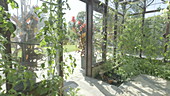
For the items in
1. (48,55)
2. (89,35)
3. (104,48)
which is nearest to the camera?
(48,55)

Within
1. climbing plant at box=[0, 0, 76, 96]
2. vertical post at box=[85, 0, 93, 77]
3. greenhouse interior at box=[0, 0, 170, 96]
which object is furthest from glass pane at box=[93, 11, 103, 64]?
climbing plant at box=[0, 0, 76, 96]

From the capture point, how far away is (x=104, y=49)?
2930mm

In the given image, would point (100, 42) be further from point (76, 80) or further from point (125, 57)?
point (76, 80)

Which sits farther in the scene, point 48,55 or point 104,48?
point 104,48

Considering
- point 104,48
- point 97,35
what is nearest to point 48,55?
point 97,35

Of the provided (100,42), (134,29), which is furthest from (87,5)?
(134,29)

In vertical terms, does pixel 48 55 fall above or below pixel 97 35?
below

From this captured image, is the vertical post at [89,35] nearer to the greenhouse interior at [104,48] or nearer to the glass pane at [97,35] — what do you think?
the greenhouse interior at [104,48]

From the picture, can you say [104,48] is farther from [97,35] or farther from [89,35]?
[89,35]

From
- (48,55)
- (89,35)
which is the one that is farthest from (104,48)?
(48,55)

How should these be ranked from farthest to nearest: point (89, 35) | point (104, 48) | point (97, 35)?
point (104, 48) < point (97, 35) < point (89, 35)

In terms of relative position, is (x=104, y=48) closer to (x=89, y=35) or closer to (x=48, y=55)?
(x=89, y=35)

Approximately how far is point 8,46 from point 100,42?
2.14m

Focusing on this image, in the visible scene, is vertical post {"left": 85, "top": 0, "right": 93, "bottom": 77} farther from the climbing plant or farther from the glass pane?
the climbing plant
